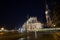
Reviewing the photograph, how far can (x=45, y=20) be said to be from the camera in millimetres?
142875

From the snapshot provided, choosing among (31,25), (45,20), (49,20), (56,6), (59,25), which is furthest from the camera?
(45,20)

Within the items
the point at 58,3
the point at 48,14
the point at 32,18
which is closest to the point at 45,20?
the point at 48,14

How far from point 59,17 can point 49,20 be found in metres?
37.4

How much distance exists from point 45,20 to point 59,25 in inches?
2135

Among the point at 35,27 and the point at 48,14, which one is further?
the point at 48,14

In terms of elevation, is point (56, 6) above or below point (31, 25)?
above

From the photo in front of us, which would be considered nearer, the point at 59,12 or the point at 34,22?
the point at 59,12

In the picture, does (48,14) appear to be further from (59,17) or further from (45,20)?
(59,17)

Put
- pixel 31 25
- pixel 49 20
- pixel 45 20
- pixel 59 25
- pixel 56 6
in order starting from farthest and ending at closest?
pixel 45 20 → pixel 49 20 → pixel 31 25 → pixel 56 6 → pixel 59 25

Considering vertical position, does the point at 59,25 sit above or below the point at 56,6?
below

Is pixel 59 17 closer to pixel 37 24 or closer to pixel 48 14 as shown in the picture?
pixel 37 24

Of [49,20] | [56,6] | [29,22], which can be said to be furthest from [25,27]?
[56,6]

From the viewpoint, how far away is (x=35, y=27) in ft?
389

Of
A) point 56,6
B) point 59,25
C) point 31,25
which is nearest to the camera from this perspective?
point 59,25
